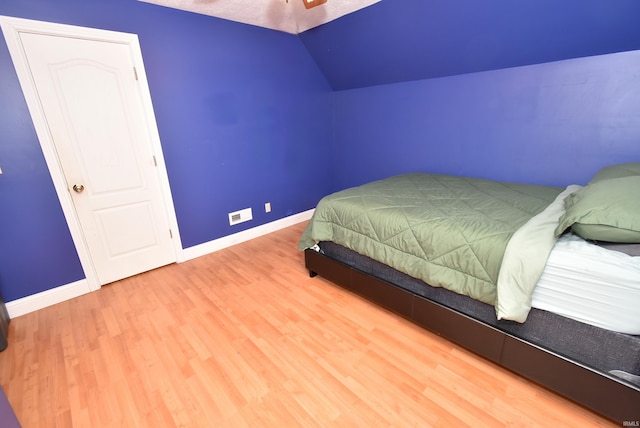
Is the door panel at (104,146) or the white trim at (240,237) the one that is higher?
the door panel at (104,146)

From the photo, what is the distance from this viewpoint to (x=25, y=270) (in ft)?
6.80

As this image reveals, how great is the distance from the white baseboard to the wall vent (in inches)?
5.6

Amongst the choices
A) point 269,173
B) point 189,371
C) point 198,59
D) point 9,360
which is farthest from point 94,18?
point 189,371

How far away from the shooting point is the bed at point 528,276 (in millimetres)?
1127

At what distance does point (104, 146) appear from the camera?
2275 mm

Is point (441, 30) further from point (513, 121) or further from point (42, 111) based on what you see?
point (42, 111)

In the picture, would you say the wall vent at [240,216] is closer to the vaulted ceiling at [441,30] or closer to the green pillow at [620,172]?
the vaulted ceiling at [441,30]

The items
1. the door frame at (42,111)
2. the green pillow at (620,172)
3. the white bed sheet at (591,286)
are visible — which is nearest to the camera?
the white bed sheet at (591,286)

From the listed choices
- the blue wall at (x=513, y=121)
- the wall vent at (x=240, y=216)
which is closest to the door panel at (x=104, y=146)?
the wall vent at (x=240, y=216)

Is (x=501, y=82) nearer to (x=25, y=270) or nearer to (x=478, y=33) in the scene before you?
(x=478, y=33)

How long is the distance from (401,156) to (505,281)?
7.92 ft

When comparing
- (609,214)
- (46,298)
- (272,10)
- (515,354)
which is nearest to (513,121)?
(609,214)

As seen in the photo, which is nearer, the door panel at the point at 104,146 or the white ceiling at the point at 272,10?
the door panel at the point at 104,146

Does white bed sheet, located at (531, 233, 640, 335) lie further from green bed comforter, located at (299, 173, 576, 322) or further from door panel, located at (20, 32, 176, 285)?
door panel, located at (20, 32, 176, 285)
